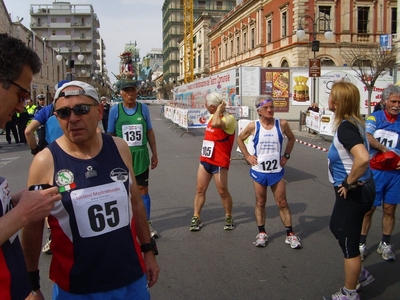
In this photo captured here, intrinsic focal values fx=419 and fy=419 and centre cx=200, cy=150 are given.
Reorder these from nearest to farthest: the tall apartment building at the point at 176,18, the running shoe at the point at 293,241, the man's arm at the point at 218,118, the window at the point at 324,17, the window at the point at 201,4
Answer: the running shoe at the point at 293,241 < the man's arm at the point at 218,118 < the window at the point at 324,17 < the window at the point at 201,4 < the tall apartment building at the point at 176,18

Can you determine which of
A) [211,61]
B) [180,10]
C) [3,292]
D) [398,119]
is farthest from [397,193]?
[180,10]

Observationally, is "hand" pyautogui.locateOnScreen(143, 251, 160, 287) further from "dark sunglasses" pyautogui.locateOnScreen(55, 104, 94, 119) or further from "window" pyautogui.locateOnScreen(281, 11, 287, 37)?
"window" pyautogui.locateOnScreen(281, 11, 287, 37)

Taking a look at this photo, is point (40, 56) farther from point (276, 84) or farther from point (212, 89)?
point (276, 84)

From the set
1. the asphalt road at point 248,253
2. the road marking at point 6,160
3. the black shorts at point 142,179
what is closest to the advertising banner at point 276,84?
the road marking at point 6,160

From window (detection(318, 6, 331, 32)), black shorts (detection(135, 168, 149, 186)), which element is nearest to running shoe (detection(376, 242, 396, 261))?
black shorts (detection(135, 168, 149, 186))

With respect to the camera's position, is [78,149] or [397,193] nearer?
[78,149]

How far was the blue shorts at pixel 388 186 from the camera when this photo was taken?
4.53 metres

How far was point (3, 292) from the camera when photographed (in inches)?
65.1

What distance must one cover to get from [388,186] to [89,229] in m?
3.53

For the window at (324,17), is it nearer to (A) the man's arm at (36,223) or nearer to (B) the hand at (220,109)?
(B) the hand at (220,109)

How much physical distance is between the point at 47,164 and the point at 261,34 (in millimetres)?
48719

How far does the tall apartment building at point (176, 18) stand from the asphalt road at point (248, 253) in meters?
102

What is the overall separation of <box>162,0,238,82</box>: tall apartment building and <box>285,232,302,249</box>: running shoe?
343ft

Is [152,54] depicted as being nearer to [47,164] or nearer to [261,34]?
[261,34]
